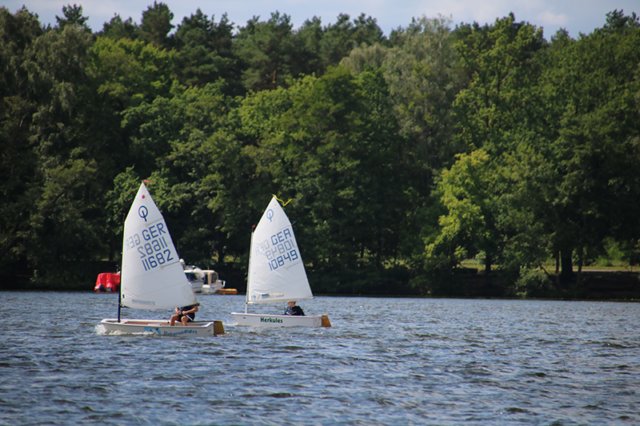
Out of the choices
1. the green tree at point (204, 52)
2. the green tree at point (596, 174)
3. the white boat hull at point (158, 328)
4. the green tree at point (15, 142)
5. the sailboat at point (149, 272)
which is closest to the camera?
the sailboat at point (149, 272)

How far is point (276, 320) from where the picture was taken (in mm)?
53969

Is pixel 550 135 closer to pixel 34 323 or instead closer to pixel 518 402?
pixel 34 323

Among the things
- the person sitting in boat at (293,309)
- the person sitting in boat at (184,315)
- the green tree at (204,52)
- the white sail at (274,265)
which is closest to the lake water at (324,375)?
the person sitting in boat at (184,315)

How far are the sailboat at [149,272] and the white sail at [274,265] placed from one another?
9196 mm

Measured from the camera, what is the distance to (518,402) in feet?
103

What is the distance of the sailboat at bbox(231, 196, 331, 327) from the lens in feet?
181

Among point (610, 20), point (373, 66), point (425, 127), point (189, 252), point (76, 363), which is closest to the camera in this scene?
point (76, 363)

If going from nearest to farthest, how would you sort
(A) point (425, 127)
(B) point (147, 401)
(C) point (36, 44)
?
1. (B) point (147, 401)
2. (C) point (36, 44)
3. (A) point (425, 127)

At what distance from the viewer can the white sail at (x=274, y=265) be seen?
5522cm

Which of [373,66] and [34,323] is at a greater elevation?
[373,66]

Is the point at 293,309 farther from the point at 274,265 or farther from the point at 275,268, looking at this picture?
the point at 274,265

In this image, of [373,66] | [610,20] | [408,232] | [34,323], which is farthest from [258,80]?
[34,323]

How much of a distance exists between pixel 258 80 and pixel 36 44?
4856 centimetres

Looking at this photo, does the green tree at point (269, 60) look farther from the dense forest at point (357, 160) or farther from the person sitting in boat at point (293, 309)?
the person sitting in boat at point (293, 309)
